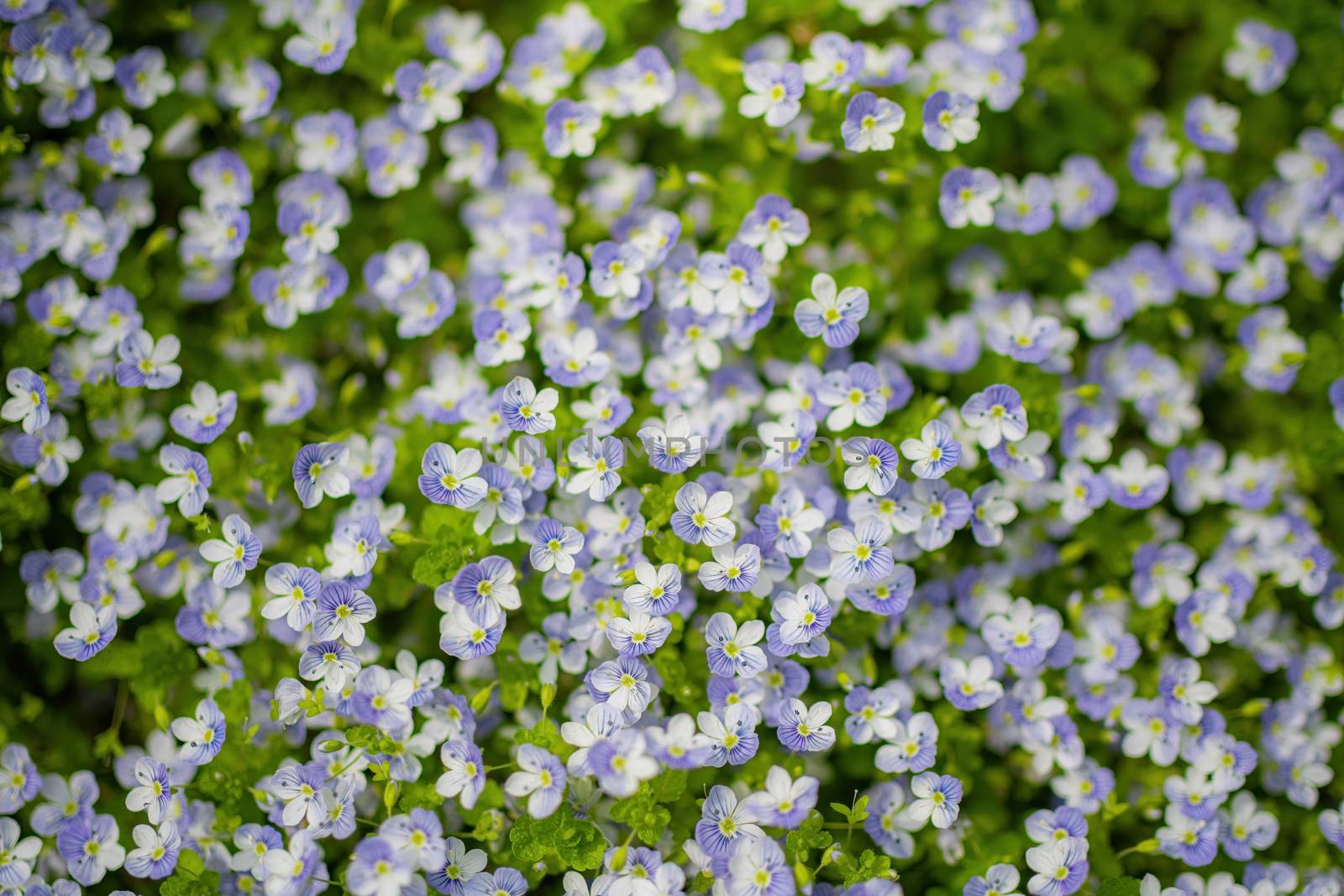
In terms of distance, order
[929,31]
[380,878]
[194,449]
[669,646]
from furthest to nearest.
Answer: [929,31], [194,449], [669,646], [380,878]

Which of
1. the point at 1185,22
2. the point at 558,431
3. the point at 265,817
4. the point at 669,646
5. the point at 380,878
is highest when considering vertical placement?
the point at 1185,22

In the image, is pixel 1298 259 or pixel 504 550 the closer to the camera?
pixel 504 550

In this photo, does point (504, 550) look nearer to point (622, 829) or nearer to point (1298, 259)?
point (622, 829)

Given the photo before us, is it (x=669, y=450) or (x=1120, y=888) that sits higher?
(x=669, y=450)

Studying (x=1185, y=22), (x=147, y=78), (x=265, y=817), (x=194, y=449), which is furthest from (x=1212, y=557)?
(x=147, y=78)

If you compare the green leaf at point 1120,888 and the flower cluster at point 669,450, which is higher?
the flower cluster at point 669,450

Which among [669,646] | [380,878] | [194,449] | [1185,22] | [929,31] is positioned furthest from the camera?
[1185,22]

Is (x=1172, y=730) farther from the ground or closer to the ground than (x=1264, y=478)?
closer to the ground

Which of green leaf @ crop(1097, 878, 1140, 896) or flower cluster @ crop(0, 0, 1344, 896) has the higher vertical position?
flower cluster @ crop(0, 0, 1344, 896)
